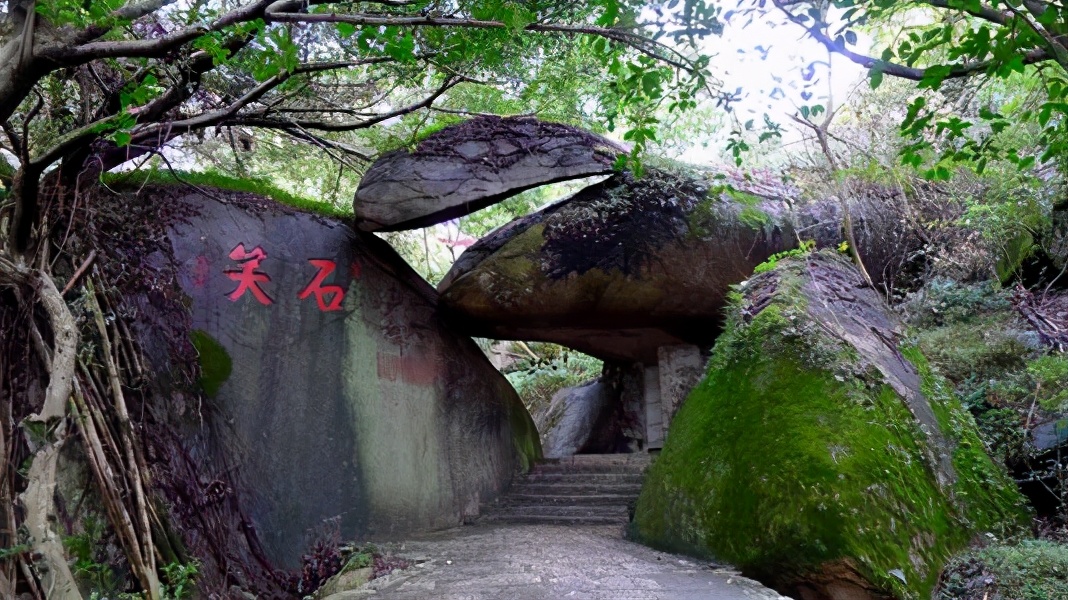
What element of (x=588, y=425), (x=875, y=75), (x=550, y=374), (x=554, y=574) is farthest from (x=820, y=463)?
(x=550, y=374)

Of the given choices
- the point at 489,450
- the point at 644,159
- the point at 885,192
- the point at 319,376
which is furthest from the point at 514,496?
the point at 885,192

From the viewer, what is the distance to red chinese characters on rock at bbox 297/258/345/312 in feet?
23.2

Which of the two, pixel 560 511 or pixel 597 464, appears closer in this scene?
pixel 560 511

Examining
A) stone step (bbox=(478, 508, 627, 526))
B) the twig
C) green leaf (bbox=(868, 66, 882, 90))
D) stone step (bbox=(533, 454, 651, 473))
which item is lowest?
stone step (bbox=(478, 508, 627, 526))

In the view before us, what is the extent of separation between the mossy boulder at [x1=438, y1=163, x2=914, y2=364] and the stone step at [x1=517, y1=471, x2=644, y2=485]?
6.01 ft

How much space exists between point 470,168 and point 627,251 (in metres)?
1.96

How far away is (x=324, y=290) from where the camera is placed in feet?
23.5

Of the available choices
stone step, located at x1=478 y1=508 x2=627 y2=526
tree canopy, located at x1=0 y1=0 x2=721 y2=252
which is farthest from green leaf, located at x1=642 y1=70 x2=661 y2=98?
stone step, located at x1=478 y1=508 x2=627 y2=526

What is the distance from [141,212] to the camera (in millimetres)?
6137

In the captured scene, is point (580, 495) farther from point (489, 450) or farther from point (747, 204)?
point (747, 204)

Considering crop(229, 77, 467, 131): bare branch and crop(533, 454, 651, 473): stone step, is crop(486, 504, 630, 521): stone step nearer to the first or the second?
crop(533, 454, 651, 473): stone step

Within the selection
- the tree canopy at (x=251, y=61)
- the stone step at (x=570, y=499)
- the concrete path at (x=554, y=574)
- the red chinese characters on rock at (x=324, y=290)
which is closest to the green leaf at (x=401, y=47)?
the tree canopy at (x=251, y=61)

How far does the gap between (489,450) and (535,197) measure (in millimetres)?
4517

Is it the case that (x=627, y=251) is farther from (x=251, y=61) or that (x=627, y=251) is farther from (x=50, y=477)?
(x=50, y=477)
